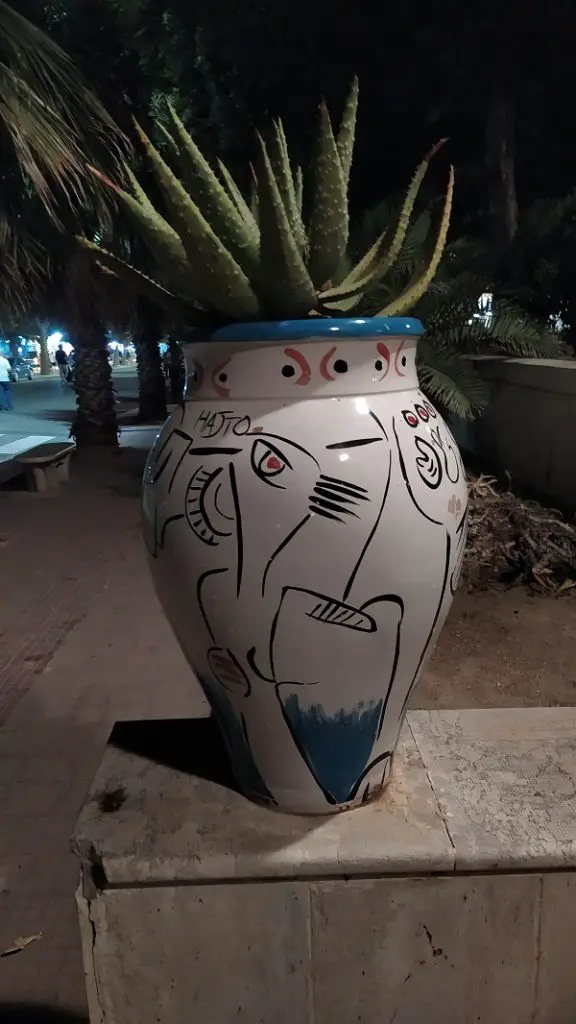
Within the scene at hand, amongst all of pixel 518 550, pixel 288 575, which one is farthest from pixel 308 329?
pixel 518 550

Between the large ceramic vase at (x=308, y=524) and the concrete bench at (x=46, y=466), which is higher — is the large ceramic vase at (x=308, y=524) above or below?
above

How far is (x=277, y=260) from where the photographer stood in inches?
48.1

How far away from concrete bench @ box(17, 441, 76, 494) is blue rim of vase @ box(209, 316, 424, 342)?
20.5ft

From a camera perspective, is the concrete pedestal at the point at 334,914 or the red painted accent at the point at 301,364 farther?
the concrete pedestal at the point at 334,914

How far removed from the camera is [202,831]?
1.44 metres

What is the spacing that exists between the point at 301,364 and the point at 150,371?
10962 mm

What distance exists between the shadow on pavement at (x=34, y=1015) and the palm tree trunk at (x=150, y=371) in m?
8.15

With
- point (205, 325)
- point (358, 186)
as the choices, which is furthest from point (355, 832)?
point (358, 186)

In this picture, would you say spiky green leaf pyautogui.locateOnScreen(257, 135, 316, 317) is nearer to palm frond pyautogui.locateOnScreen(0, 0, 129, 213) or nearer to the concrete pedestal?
the concrete pedestal

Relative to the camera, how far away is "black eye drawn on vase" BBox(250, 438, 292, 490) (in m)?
1.21

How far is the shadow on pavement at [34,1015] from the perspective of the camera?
1774 mm

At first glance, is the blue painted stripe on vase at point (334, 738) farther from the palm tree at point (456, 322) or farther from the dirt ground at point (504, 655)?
the palm tree at point (456, 322)

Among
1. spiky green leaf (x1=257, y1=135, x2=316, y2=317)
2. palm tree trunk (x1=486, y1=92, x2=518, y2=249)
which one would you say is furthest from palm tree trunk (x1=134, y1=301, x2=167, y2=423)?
spiky green leaf (x1=257, y1=135, x2=316, y2=317)

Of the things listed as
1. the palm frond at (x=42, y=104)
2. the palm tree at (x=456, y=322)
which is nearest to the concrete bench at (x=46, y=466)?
the palm frond at (x=42, y=104)
